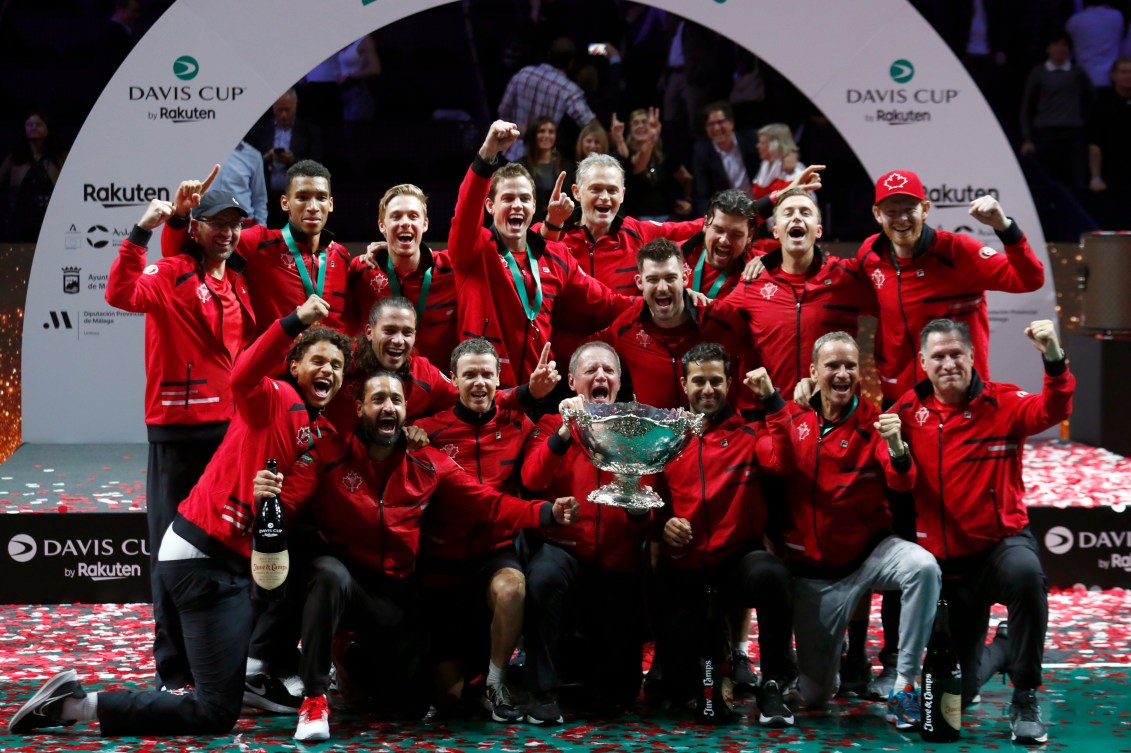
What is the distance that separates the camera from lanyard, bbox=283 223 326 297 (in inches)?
253

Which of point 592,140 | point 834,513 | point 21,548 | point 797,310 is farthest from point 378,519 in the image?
point 592,140

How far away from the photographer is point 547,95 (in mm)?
10031

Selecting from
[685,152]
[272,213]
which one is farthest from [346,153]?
[685,152]

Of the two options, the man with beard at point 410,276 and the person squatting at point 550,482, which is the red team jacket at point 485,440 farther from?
the man with beard at point 410,276

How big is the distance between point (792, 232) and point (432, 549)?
6.26ft

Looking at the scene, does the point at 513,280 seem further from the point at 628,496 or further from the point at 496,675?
the point at 496,675

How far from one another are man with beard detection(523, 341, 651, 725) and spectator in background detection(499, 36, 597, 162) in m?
4.39

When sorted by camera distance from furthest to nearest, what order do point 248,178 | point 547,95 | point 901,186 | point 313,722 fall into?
point 547,95, point 248,178, point 901,186, point 313,722

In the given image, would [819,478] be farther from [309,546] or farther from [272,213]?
[272,213]

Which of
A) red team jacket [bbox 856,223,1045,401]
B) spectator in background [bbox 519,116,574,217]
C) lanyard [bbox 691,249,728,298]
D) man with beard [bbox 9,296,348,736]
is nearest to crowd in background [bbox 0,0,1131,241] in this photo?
spectator in background [bbox 519,116,574,217]

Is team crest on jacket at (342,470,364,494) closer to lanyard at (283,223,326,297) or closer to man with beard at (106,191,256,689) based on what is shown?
man with beard at (106,191,256,689)

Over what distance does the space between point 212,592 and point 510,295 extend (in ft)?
6.14

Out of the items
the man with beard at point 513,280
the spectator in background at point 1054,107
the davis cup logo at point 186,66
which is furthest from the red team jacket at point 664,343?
the spectator in background at point 1054,107

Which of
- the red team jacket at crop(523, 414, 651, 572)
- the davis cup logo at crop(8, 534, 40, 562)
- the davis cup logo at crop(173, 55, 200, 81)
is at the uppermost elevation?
the davis cup logo at crop(173, 55, 200, 81)
